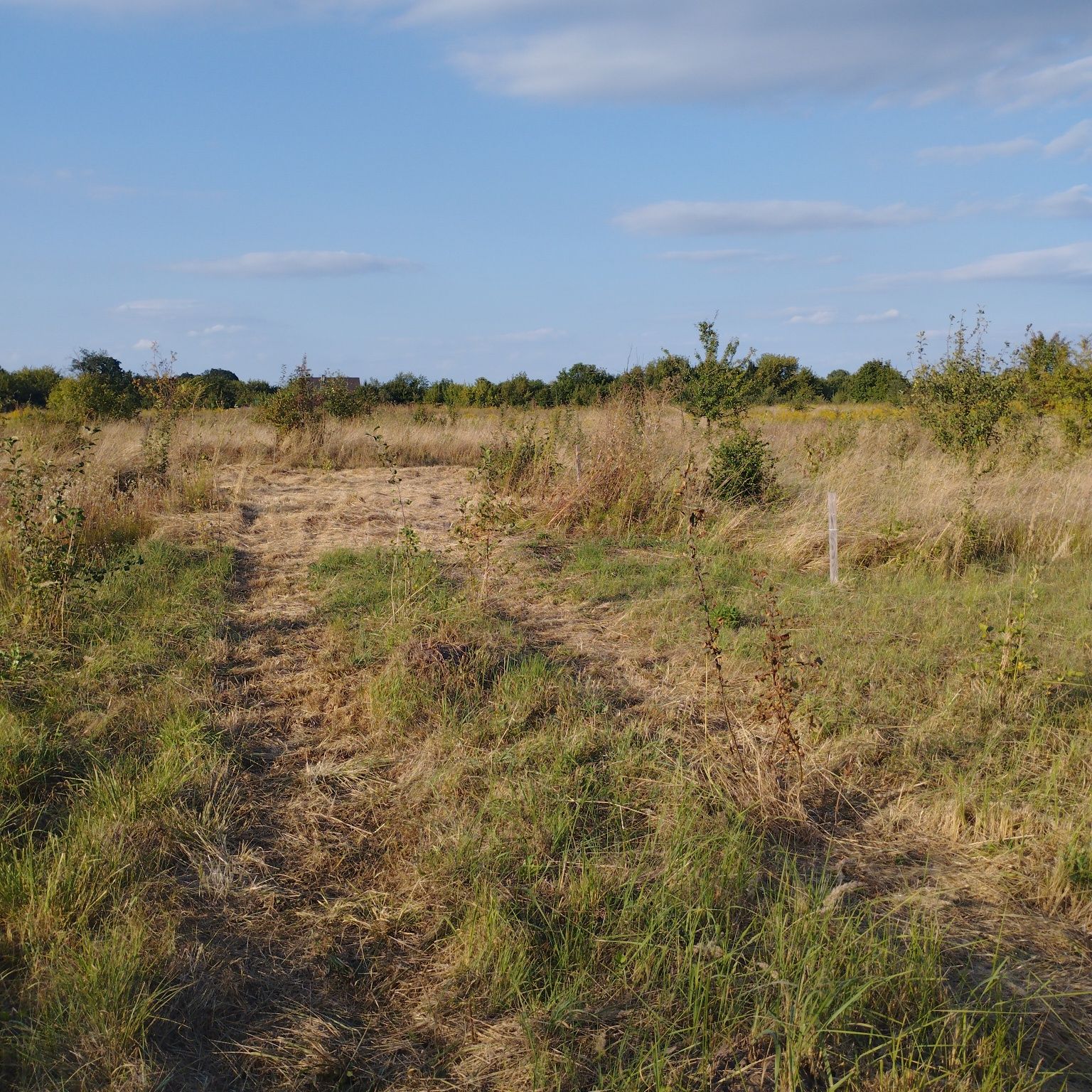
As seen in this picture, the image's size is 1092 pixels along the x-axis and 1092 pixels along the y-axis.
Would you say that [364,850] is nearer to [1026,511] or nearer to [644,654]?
[644,654]

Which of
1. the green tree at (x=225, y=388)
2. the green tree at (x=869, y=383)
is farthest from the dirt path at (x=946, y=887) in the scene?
the green tree at (x=869, y=383)

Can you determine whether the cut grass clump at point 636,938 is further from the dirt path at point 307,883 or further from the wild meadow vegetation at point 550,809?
the dirt path at point 307,883

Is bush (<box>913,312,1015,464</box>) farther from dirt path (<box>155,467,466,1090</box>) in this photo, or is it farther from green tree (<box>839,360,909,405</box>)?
green tree (<box>839,360,909,405</box>)

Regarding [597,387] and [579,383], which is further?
[579,383]

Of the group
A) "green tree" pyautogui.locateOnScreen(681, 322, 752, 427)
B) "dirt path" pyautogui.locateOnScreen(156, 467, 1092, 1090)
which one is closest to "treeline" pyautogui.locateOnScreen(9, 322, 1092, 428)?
"green tree" pyautogui.locateOnScreen(681, 322, 752, 427)

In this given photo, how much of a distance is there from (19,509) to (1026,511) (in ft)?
28.2

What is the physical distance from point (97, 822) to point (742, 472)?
768 centimetres

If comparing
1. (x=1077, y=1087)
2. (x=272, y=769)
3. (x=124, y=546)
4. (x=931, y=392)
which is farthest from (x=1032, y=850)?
(x=931, y=392)

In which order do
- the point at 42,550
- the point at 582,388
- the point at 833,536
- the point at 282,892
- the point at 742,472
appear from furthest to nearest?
1. the point at 582,388
2. the point at 742,472
3. the point at 833,536
4. the point at 42,550
5. the point at 282,892

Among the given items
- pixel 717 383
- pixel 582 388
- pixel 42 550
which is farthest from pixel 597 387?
pixel 42 550

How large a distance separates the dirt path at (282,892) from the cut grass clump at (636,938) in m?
0.16

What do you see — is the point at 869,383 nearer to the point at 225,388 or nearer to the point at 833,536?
the point at 225,388

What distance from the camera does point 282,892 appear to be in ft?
10.5

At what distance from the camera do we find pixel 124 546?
7.71 m
